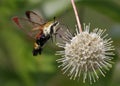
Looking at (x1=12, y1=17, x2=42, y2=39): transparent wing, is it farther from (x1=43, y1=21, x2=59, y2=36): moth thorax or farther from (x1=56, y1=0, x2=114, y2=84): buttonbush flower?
(x1=56, y1=0, x2=114, y2=84): buttonbush flower

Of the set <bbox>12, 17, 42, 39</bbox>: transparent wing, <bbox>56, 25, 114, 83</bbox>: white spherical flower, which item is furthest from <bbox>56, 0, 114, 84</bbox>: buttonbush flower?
<bbox>12, 17, 42, 39</bbox>: transparent wing

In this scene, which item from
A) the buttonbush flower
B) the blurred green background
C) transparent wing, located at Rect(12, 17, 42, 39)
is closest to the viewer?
transparent wing, located at Rect(12, 17, 42, 39)

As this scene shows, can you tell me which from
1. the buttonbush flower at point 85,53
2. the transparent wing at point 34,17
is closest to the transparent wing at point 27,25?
the transparent wing at point 34,17

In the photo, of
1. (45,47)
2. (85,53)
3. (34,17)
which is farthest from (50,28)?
(45,47)

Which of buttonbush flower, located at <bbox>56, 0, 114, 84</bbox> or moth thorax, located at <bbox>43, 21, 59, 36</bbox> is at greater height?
moth thorax, located at <bbox>43, 21, 59, 36</bbox>

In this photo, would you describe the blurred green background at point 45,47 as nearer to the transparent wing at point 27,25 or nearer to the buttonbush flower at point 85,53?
the buttonbush flower at point 85,53

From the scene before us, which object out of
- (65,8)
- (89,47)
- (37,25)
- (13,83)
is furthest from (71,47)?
(13,83)
